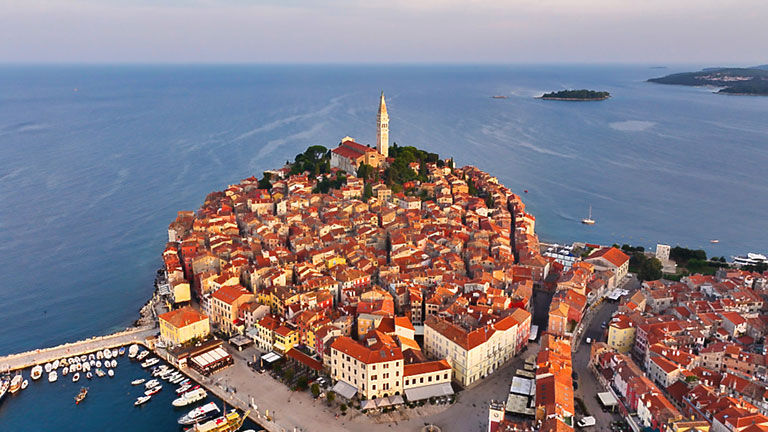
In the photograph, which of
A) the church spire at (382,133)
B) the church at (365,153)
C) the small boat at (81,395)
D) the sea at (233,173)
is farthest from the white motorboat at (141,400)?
the church spire at (382,133)

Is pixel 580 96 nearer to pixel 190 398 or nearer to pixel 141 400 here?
pixel 190 398

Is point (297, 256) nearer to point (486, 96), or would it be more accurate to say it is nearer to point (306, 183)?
point (306, 183)

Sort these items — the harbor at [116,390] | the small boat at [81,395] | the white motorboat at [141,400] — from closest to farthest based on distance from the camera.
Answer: the harbor at [116,390]
the white motorboat at [141,400]
the small boat at [81,395]

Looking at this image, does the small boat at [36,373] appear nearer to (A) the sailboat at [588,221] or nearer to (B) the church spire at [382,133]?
(B) the church spire at [382,133]

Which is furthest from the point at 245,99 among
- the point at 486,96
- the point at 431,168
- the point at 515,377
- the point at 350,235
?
the point at 515,377

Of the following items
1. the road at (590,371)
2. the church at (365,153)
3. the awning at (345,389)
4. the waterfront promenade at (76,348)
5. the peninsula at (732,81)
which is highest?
the peninsula at (732,81)

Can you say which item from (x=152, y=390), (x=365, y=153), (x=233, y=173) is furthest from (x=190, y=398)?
(x=233, y=173)
